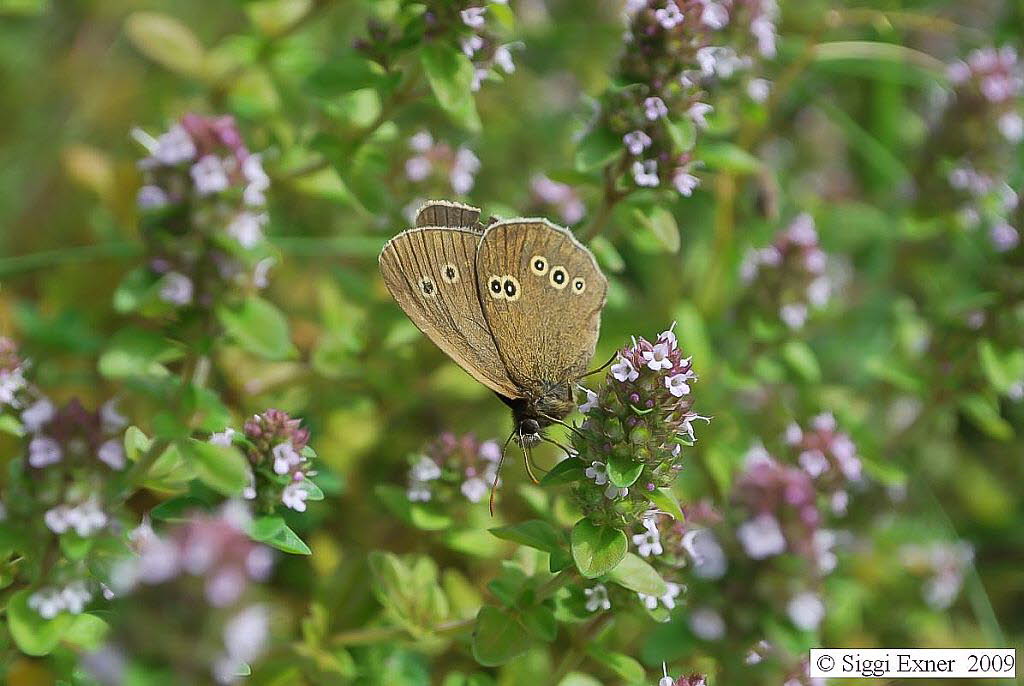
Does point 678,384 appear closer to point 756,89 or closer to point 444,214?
point 444,214

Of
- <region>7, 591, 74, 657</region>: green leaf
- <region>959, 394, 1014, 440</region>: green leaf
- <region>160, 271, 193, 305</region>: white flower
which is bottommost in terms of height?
<region>959, 394, 1014, 440</region>: green leaf

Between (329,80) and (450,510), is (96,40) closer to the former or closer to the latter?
(329,80)

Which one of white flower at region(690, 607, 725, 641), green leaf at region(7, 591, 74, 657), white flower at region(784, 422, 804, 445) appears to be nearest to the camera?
green leaf at region(7, 591, 74, 657)

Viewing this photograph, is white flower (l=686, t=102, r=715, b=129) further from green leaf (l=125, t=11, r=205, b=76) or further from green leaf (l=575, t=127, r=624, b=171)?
green leaf (l=125, t=11, r=205, b=76)

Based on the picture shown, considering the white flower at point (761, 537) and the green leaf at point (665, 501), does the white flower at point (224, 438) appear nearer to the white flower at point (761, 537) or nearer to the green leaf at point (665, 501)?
the green leaf at point (665, 501)

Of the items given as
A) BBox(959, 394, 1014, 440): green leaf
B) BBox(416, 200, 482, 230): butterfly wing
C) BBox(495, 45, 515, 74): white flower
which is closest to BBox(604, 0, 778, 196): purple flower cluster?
BBox(495, 45, 515, 74): white flower
